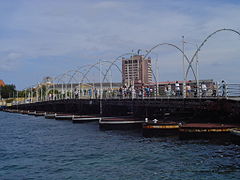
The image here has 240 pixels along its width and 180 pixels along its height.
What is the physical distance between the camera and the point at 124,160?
29.6 meters

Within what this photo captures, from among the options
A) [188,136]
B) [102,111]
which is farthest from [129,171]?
[102,111]

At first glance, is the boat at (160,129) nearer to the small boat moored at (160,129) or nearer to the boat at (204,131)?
the small boat moored at (160,129)

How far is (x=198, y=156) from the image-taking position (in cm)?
2934

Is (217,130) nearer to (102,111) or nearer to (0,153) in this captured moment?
(0,153)

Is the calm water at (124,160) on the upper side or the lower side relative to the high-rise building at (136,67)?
lower

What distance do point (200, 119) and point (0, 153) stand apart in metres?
26.4

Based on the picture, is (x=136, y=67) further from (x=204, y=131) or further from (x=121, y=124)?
(x=204, y=131)

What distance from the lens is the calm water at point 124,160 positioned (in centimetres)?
2481

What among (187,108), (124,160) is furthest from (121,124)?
(124,160)

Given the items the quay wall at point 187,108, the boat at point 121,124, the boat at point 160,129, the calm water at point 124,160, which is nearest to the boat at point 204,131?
the calm water at point 124,160

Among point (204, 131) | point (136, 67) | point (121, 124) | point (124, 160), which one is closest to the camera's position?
point (124, 160)

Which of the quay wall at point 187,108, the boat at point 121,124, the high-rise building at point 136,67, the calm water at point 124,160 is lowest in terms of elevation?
the calm water at point 124,160

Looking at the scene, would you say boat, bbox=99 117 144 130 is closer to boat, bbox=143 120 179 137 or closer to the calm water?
boat, bbox=143 120 179 137

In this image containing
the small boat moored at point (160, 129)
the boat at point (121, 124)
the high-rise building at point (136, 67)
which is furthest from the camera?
the high-rise building at point (136, 67)
